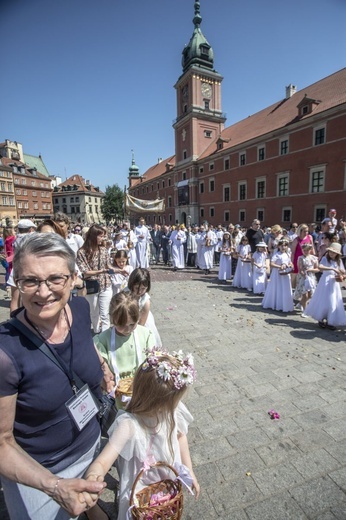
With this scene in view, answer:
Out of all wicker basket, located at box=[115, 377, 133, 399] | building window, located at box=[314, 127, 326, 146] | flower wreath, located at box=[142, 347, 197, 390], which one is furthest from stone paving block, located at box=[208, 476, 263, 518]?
building window, located at box=[314, 127, 326, 146]

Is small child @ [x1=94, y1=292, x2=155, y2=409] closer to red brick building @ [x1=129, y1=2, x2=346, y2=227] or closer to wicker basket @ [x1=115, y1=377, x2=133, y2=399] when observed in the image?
wicker basket @ [x1=115, y1=377, x2=133, y2=399]

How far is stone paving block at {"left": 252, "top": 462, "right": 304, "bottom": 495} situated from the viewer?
85.6 inches

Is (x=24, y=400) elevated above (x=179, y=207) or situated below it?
below

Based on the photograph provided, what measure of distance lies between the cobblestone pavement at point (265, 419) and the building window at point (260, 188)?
24.8m

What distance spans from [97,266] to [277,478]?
140 inches

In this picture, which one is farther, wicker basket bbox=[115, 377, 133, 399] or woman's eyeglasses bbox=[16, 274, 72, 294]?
wicker basket bbox=[115, 377, 133, 399]

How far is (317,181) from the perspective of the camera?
73.2 ft

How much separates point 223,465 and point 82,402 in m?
1.75

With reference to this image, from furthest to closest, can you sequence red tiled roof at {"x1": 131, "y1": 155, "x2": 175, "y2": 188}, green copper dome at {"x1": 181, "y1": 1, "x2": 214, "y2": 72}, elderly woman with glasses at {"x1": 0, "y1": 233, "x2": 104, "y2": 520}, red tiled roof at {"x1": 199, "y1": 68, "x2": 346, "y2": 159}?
red tiled roof at {"x1": 131, "y1": 155, "x2": 175, "y2": 188}, green copper dome at {"x1": 181, "y1": 1, "x2": 214, "y2": 72}, red tiled roof at {"x1": 199, "y1": 68, "x2": 346, "y2": 159}, elderly woman with glasses at {"x1": 0, "y1": 233, "x2": 104, "y2": 520}

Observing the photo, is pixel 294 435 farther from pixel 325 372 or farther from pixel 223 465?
pixel 325 372

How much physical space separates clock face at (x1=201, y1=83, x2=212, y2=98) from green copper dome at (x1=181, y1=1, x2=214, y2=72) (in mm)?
3069

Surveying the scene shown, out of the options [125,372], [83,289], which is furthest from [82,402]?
[83,289]

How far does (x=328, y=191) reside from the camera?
21.1 m

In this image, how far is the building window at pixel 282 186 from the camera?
2531cm
